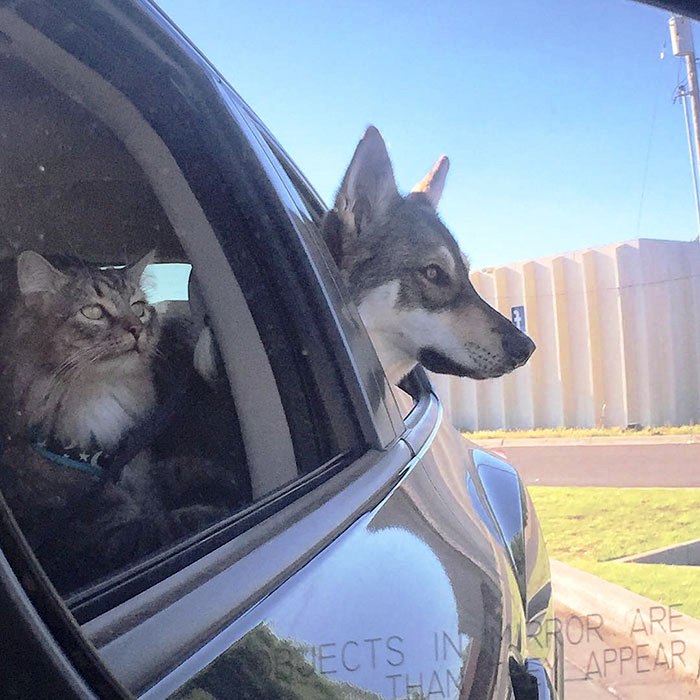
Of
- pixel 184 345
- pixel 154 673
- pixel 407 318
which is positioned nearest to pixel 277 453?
pixel 184 345

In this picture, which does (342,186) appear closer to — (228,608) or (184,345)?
(184,345)

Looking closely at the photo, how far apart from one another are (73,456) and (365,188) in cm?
218

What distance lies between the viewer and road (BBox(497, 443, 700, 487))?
3295 mm

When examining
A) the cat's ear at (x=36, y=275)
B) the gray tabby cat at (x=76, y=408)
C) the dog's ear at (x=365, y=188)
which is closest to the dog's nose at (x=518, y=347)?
the dog's ear at (x=365, y=188)

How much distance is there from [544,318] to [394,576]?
2.01 metres

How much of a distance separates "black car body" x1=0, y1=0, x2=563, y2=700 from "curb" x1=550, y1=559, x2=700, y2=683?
18.2 inches

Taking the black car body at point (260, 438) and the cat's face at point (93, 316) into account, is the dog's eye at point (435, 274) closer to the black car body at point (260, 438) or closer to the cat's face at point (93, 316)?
the black car body at point (260, 438)

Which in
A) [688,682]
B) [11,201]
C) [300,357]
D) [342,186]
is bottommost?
[688,682]

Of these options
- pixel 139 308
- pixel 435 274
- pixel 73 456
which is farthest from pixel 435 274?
pixel 73 456

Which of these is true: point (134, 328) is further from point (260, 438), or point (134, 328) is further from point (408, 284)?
point (408, 284)

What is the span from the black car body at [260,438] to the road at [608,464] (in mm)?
962

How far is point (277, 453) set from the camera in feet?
5.62

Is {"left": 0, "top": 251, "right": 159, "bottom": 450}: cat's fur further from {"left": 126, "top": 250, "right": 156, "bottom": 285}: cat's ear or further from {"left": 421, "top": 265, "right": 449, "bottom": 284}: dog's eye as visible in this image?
{"left": 421, "top": 265, "right": 449, "bottom": 284}: dog's eye

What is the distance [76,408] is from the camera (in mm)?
1963
